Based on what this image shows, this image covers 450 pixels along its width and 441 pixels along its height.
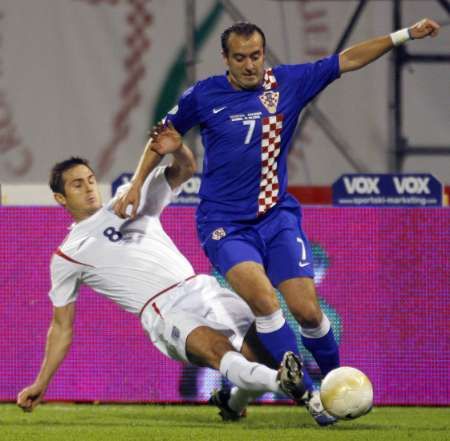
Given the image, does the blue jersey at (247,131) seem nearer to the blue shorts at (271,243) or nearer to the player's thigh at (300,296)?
the blue shorts at (271,243)

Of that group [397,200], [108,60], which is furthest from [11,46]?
[397,200]

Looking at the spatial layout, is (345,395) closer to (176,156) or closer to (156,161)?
(156,161)

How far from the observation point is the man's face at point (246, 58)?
8938mm

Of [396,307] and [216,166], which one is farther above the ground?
[216,166]

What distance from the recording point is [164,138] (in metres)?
9.22

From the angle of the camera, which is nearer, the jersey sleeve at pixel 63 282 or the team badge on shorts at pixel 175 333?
the team badge on shorts at pixel 175 333

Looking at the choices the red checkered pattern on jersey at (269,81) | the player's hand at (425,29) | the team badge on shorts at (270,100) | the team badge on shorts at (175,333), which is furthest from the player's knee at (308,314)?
the player's hand at (425,29)

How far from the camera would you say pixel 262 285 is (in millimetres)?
8750

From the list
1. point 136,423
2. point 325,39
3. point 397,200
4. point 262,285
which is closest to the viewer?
point 262,285

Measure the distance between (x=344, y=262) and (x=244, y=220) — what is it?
1807 mm

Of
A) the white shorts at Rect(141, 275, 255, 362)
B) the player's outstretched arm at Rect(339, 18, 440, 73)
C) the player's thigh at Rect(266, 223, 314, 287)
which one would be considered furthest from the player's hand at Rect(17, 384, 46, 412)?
the player's outstretched arm at Rect(339, 18, 440, 73)

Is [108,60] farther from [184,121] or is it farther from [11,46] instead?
[184,121]

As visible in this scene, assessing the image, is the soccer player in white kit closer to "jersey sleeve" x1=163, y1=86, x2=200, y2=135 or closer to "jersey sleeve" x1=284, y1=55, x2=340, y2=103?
"jersey sleeve" x1=163, y1=86, x2=200, y2=135

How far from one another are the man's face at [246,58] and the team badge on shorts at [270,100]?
0.07 metres
